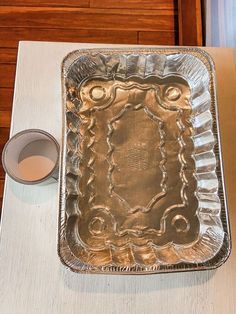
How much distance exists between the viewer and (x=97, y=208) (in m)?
0.48

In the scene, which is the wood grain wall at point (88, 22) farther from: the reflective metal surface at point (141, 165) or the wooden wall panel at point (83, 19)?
the reflective metal surface at point (141, 165)

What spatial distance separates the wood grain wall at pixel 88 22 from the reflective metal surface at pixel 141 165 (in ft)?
1.71

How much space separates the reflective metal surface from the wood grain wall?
52cm

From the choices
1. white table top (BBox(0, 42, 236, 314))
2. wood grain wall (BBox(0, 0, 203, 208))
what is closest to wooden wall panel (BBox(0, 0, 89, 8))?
wood grain wall (BBox(0, 0, 203, 208))

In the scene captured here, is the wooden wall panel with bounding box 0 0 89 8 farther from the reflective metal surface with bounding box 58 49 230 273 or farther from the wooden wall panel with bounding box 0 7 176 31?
the reflective metal surface with bounding box 58 49 230 273

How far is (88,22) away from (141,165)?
674mm

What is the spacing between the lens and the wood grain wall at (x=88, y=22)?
3.31ft

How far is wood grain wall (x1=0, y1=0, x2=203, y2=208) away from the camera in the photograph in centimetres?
101

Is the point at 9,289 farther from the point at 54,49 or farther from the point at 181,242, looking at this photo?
the point at 54,49

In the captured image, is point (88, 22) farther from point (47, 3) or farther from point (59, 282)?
point (59, 282)

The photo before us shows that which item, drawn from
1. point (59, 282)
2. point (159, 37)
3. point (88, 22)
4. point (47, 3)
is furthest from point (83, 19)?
point (59, 282)

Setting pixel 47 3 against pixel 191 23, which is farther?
pixel 47 3

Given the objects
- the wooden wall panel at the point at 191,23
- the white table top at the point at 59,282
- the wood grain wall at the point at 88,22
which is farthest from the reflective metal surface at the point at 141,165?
the wood grain wall at the point at 88,22

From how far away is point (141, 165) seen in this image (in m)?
0.50
